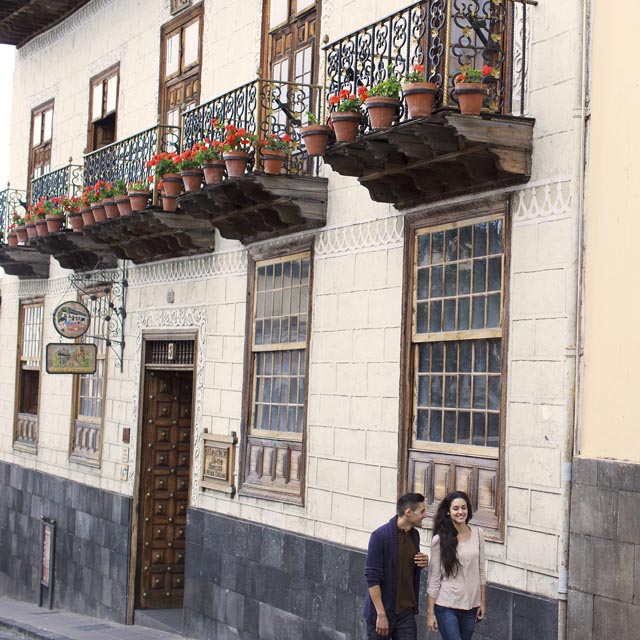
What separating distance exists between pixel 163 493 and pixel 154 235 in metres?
3.27

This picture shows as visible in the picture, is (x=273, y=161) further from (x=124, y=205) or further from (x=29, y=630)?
(x=29, y=630)

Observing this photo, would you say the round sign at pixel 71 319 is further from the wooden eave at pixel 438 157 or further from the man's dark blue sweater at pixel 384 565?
the man's dark blue sweater at pixel 384 565

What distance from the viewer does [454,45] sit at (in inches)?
380

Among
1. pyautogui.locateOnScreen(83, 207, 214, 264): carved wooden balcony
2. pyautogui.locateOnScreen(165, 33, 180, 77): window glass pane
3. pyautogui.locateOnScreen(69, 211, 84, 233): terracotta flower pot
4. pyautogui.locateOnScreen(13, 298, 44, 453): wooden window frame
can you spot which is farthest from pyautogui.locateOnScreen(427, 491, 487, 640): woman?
pyautogui.locateOnScreen(13, 298, 44, 453): wooden window frame

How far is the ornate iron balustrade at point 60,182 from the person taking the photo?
59.8ft

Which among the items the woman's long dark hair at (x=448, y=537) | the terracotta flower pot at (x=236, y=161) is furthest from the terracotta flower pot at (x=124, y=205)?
the woman's long dark hair at (x=448, y=537)

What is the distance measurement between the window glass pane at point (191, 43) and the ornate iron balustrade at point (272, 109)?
6.78ft

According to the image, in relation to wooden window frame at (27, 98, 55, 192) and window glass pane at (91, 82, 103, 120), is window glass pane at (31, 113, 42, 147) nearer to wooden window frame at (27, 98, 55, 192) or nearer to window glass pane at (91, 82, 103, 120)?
wooden window frame at (27, 98, 55, 192)

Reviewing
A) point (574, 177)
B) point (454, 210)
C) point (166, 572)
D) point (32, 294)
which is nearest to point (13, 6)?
point (32, 294)

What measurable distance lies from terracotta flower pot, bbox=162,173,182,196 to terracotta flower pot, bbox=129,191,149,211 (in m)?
0.89

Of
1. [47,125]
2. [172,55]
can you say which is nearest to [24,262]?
[47,125]

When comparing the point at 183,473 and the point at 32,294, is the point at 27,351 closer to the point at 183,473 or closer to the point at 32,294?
the point at 32,294

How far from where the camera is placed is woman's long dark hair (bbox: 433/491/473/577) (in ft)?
27.9

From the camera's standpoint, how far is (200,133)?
13.7 metres
